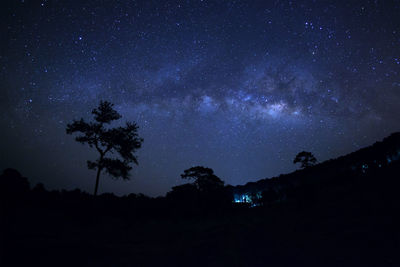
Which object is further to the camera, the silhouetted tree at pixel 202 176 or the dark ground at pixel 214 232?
the silhouetted tree at pixel 202 176

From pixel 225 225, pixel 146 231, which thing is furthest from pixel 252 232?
pixel 146 231

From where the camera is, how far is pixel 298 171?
93.8ft

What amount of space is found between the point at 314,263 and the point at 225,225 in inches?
257

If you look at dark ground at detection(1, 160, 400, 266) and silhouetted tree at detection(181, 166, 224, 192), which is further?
silhouetted tree at detection(181, 166, 224, 192)

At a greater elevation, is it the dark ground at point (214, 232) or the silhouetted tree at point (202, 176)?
the silhouetted tree at point (202, 176)

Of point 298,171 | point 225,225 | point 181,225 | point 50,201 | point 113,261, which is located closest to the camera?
point 113,261

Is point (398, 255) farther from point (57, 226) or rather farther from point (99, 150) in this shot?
point (99, 150)

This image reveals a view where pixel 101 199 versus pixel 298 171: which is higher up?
pixel 298 171

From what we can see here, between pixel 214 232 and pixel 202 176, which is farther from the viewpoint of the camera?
pixel 202 176

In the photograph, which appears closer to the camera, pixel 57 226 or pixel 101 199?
pixel 57 226

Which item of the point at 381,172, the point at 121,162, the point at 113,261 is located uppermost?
the point at 121,162

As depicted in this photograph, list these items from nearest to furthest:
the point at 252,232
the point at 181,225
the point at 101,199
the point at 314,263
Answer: the point at 314,263 → the point at 252,232 → the point at 181,225 → the point at 101,199

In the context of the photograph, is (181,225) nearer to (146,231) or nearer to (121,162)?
(146,231)

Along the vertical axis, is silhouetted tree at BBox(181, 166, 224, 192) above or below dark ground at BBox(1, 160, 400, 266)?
above
